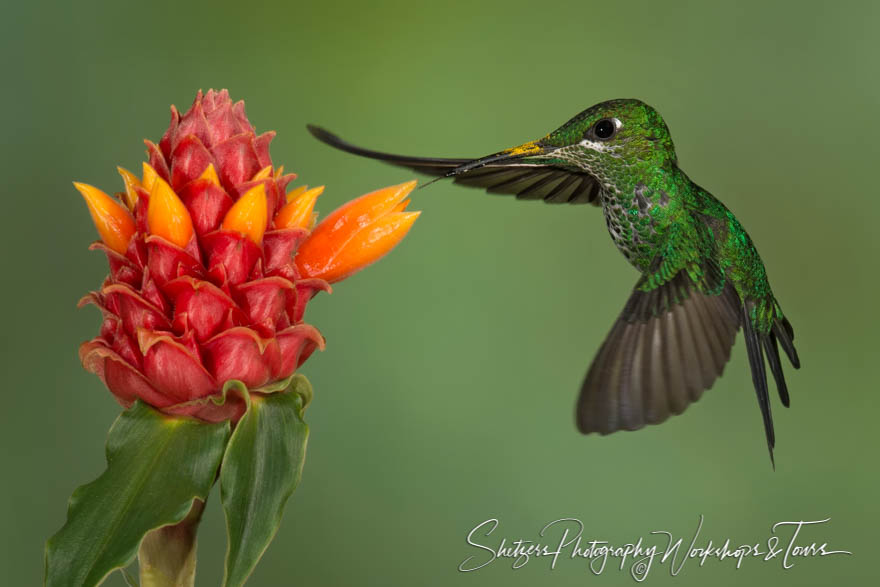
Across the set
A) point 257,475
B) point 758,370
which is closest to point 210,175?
point 257,475

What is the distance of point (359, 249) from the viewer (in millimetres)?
670

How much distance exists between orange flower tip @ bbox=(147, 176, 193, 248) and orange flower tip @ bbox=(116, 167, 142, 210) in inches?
1.4

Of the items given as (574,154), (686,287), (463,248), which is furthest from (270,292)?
Answer: (463,248)

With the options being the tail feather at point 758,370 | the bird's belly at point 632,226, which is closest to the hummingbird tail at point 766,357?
the tail feather at point 758,370

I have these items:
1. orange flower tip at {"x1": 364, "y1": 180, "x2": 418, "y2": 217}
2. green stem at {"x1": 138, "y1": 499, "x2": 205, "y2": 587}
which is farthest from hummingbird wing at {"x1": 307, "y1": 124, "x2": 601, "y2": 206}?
green stem at {"x1": 138, "y1": 499, "x2": 205, "y2": 587}

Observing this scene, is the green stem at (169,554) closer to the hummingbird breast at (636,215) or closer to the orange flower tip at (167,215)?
the orange flower tip at (167,215)

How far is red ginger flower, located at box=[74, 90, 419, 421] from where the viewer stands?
616mm

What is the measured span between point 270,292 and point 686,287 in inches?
15.1

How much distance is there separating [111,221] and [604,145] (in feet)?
1.25

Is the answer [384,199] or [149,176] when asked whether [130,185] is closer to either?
[149,176]

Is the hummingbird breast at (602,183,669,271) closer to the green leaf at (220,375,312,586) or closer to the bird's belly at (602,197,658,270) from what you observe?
the bird's belly at (602,197,658,270)

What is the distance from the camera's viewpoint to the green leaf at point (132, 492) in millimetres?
586

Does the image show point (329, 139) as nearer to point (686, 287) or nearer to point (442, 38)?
point (686, 287)

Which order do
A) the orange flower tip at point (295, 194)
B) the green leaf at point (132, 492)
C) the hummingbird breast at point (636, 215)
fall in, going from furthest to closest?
the hummingbird breast at point (636, 215) < the orange flower tip at point (295, 194) < the green leaf at point (132, 492)
